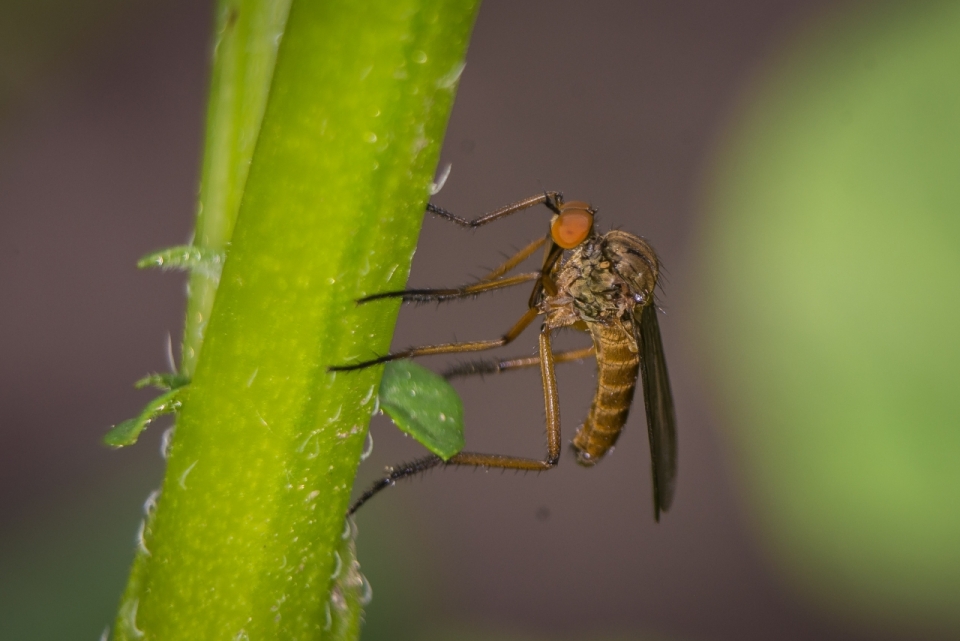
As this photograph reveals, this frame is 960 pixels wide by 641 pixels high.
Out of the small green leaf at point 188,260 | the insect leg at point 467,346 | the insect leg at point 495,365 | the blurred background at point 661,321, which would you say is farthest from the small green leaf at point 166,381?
the insect leg at point 495,365

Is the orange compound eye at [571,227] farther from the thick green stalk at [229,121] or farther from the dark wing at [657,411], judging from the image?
the thick green stalk at [229,121]

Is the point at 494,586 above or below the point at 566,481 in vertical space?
below

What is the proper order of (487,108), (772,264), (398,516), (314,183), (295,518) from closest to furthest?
1. (314,183)
2. (295,518)
3. (772,264)
4. (398,516)
5. (487,108)

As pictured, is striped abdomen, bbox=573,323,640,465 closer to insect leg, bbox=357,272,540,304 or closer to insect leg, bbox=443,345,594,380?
insect leg, bbox=443,345,594,380

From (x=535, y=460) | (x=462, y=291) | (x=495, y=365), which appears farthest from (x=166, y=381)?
(x=495, y=365)

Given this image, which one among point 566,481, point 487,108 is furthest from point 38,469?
point 487,108

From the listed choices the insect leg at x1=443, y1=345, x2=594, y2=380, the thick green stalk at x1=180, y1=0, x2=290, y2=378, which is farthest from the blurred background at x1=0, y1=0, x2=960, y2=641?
the thick green stalk at x1=180, y1=0, x2=290, y2=378

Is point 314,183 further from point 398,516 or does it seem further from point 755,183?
point 398,516
